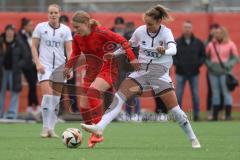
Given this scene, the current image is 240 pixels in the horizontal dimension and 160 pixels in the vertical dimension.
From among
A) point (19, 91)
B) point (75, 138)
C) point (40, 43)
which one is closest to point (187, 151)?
point (75, 138)

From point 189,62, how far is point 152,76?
956 cm

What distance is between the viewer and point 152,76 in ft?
43.5

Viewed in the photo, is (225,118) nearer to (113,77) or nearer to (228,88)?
(228,88)

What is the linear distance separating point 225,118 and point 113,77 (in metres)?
9.65

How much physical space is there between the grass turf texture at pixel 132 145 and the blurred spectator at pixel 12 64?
109 inches

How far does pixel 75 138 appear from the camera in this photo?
42.7 ft

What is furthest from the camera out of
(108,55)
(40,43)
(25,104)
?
(25,104)

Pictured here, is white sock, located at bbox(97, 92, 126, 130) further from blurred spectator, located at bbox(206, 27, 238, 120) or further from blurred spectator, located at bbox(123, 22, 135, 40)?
blurred spectator, located at bbox(206, 27, 238, 120)

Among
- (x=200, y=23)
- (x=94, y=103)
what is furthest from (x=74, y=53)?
(x=200, y=23)

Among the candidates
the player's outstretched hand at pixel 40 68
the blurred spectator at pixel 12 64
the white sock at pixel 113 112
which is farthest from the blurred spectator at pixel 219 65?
the white sock at pixel 113 112

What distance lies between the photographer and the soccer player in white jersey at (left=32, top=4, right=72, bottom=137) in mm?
16062

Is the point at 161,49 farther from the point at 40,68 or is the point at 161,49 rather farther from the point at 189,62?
the point at 189,62

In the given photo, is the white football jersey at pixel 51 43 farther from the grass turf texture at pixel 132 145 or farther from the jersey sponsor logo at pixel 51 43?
the grass turf texture at pixel 132 145

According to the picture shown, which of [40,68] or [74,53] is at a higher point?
[74,53]
